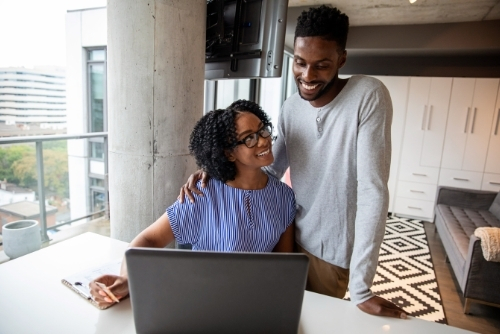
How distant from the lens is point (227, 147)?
1.22 meters

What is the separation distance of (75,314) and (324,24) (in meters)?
1.20

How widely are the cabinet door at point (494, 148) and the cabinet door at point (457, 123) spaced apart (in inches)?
11.5

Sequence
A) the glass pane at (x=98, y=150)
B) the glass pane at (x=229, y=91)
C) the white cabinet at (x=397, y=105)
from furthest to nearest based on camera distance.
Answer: the white cabinet at (x=397, y=105), the glass pane at (x=98, y=150), the glass pane at (x=229, y=91)

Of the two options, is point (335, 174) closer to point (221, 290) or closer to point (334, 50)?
point (334, 50)

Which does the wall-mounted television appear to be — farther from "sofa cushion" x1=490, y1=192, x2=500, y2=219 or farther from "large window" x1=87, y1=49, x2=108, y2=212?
"sofa cushion" x1=490, y1=192, x2=500, y2=219

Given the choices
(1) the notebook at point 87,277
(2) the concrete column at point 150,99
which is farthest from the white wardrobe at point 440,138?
(1) the notebook at point 87,277

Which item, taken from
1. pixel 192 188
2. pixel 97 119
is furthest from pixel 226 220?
pixel 97 119

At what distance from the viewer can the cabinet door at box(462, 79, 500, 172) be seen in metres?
4.28

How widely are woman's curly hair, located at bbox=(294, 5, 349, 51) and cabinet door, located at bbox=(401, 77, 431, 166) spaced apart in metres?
4.04

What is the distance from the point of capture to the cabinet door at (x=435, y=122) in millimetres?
4477

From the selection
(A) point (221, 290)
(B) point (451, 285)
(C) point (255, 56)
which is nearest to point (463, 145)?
(B) point (451, 285)

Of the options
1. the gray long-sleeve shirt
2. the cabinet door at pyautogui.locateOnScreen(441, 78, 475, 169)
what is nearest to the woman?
the gray long-sleeve shirt

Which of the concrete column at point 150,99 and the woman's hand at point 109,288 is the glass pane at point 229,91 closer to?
the concrete column at point 150,99

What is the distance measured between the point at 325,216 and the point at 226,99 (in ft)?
7.63
